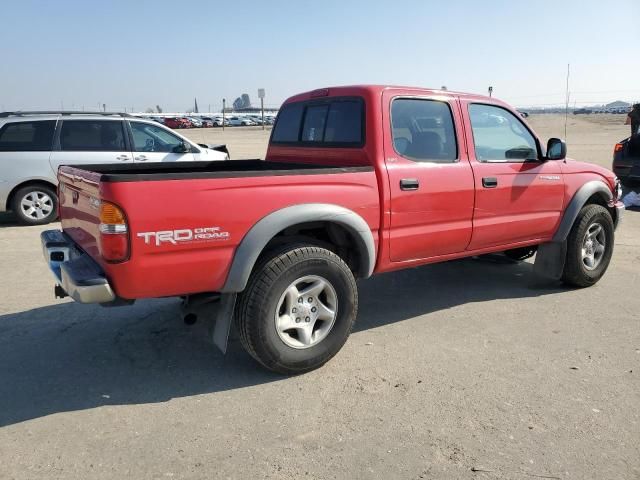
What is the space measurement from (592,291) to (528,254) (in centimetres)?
87

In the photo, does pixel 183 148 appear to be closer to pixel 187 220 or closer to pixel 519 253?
pixel 519 253

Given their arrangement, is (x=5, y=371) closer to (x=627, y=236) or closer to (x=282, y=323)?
(x=282, y=323)

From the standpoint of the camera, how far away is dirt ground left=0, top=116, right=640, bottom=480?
274cm

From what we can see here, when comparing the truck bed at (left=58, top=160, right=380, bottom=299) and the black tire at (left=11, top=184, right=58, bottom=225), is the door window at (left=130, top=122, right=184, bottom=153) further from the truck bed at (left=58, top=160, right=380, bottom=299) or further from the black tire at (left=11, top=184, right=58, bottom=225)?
the truck bed at (left=58, top=160, right=380, bottom=299)

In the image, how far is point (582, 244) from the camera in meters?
5.40

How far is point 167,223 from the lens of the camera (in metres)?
3.05

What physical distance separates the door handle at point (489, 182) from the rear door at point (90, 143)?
6206 millimetres

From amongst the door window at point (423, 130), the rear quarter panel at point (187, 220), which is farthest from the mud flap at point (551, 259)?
the rear quarter panel at point (187, 220)

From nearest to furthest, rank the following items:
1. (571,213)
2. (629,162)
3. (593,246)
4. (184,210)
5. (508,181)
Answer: (184,210)
(508,181)
(571,213)
(593,246)
(629,162)

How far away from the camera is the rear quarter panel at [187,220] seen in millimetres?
2992

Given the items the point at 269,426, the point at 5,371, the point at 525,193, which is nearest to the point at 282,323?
the point at 269,426

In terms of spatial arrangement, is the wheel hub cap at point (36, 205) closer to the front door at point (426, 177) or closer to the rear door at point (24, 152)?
the rear door at point (24, 152)

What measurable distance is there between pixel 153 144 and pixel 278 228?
254 inches

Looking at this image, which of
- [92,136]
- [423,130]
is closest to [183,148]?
[92,136]
